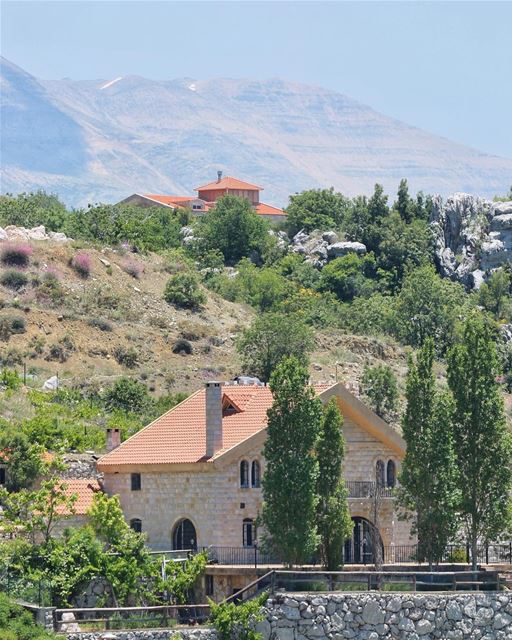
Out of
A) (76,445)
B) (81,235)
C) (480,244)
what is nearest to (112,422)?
(76,445)

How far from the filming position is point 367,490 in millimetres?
63625

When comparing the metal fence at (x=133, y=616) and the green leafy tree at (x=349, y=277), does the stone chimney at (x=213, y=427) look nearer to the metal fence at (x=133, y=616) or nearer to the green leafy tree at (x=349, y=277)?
the metal fence at (x=133, y=616)

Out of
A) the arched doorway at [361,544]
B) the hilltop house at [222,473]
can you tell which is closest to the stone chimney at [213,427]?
the hilltop house at [222,473]

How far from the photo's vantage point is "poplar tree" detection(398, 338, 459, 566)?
2341 inches

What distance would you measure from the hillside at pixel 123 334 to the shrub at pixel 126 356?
0.12 meters

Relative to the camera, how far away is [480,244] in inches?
5576

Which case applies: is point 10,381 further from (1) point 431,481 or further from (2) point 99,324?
(1) point 431,481

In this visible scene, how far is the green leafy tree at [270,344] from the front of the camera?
103m

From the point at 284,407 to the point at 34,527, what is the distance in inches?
297

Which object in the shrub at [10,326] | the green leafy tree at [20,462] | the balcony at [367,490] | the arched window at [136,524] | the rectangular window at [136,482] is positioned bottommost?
the arched window at [136,524]

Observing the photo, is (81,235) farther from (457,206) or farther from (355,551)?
(355,551)

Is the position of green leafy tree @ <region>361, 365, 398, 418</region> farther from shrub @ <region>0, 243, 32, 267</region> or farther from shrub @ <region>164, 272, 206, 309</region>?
shrub @ <region>0, 243, 32, 267</region>

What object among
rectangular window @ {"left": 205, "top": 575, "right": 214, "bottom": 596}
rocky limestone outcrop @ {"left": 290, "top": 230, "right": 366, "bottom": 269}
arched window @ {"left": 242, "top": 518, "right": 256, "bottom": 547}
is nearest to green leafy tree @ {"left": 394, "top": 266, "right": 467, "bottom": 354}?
rocky limestone outcrop @ {"left": 290, "top": 230, "right": 366, "bottom": 269}

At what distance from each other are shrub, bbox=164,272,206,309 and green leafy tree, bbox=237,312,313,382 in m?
12.1
